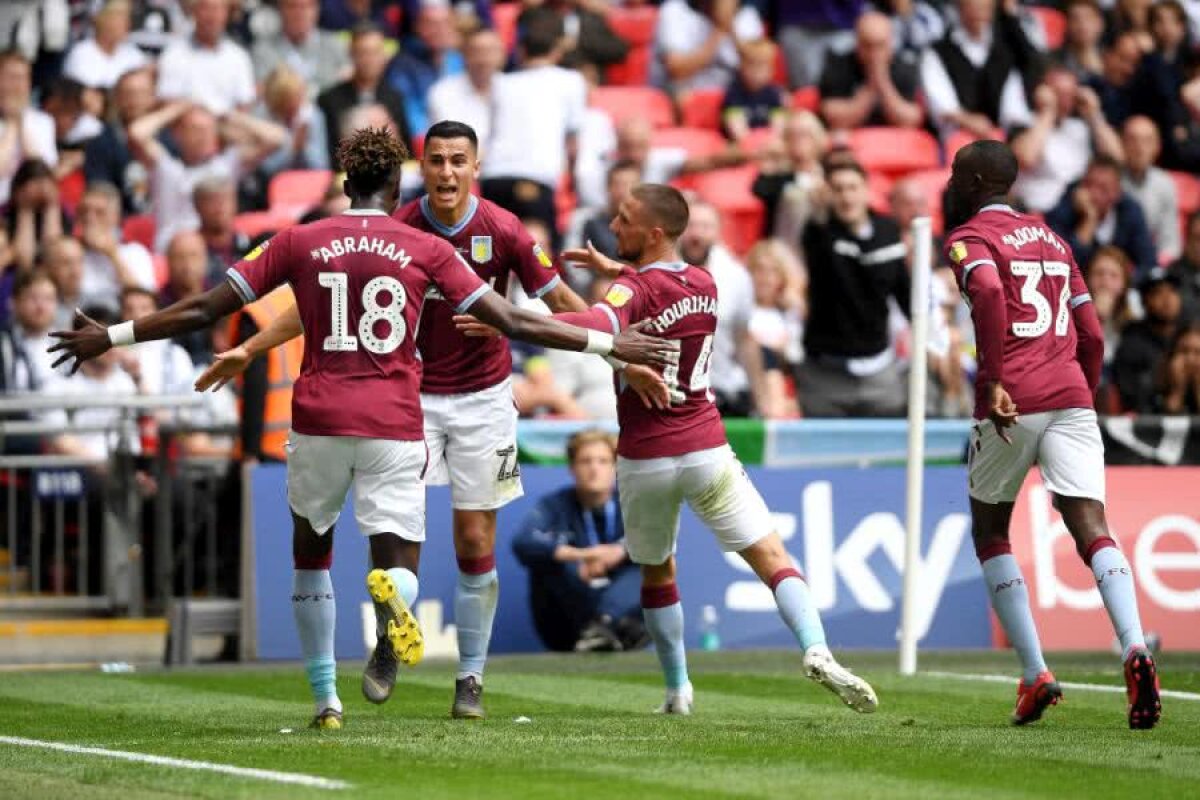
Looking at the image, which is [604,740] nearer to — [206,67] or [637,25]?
[206,67]

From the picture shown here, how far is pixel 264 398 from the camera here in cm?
1545

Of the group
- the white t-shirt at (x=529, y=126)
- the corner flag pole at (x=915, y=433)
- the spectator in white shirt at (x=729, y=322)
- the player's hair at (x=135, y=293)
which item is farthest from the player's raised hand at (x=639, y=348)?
the white t-shirt at (x=529, y=126)

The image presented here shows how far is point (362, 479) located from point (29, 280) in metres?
7.81

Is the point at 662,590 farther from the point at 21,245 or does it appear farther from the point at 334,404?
the point at 21,245

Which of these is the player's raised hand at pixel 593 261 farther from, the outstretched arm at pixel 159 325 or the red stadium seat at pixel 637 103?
the red stadium seat at pixel 637 103

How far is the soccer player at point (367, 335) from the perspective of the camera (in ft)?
31.2

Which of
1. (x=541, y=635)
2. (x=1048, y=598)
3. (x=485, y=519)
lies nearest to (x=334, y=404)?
(x=485, y=519)

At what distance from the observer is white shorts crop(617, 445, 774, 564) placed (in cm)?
1030

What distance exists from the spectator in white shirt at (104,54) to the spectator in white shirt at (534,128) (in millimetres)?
3067

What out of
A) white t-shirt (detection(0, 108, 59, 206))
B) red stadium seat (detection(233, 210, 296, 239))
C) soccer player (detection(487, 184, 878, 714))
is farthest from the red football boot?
white t-shirt (detection(0, 108, 59, 206))

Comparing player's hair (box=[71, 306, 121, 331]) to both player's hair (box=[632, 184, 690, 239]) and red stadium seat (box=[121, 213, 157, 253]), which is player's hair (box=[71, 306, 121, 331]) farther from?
player's hair (box=[632, 184, 690, 239])

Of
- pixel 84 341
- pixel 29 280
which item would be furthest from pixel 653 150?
pixel 84 341

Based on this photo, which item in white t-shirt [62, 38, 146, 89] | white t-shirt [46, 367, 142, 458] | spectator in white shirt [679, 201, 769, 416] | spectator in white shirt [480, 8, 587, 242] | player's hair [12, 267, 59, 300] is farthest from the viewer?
white t-shirt [62, 38, 146, 89]

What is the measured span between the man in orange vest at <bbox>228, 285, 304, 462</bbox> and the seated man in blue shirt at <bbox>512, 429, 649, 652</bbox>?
173 cm
